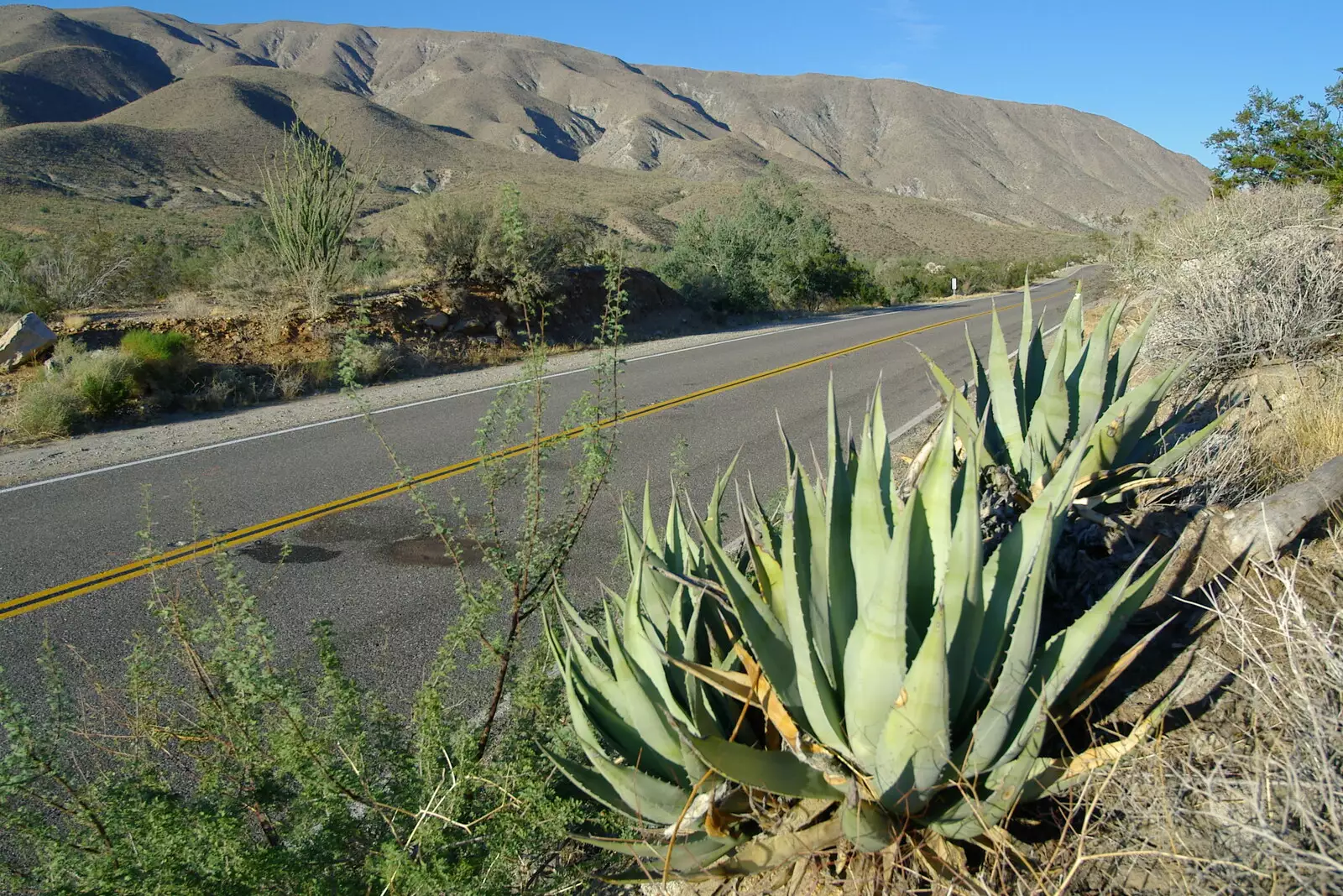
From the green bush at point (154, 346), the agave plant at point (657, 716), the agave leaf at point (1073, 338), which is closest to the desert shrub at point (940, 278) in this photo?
the green bush at point (154, 346)

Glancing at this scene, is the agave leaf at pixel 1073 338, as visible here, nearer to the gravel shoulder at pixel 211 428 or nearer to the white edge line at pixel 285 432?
the white edge line at pixel 285 432

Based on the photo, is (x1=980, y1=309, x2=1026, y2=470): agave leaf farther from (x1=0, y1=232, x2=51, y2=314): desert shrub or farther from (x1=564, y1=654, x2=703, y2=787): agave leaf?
(x1=0, y1=232, x2=51, y2=314): desert shrub

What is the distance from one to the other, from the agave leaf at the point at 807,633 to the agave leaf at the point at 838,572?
0.03 meters

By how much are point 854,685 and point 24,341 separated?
45.6 feet

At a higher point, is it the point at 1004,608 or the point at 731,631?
the point at 1004,608

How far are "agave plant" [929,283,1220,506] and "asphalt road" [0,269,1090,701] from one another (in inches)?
59.3

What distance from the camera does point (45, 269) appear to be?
15516 mm

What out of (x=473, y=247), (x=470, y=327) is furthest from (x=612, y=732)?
(x=473, y=247)

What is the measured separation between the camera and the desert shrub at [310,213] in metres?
15.5

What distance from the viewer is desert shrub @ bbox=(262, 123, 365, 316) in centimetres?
1551

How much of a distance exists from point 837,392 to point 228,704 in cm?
967

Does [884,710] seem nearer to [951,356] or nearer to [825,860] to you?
[825,860]

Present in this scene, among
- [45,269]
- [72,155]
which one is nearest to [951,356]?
[45,269]

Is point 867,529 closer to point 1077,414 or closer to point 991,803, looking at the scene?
point 991,803
